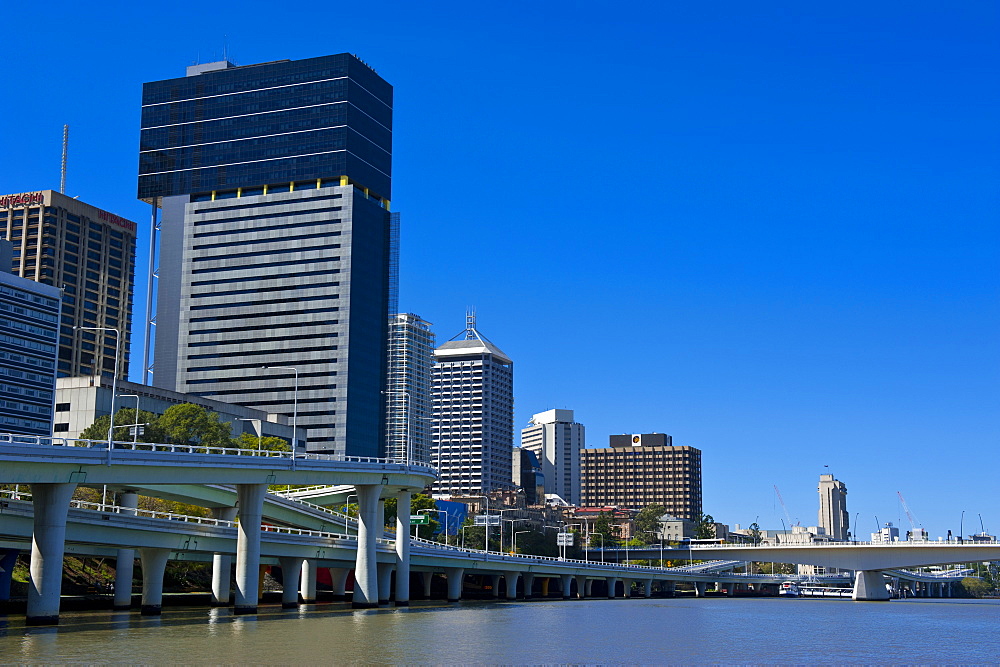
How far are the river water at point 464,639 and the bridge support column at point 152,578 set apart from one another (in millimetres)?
3035

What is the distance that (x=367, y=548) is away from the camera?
119m

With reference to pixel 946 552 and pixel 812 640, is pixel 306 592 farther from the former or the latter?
pixel 946 552

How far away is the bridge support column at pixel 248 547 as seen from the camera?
9850 cm

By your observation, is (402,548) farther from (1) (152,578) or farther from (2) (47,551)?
(2) (47,551)

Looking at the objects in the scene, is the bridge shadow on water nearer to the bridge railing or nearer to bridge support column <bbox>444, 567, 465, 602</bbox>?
the bridge railing

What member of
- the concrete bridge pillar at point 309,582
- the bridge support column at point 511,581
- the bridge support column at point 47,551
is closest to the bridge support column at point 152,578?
the bridge support column at point 47,551

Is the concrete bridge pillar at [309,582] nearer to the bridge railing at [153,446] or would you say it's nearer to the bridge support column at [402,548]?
the bridge support column at [402,548]

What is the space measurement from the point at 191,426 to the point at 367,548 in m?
67.6

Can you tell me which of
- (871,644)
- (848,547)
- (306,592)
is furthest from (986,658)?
(848,547)

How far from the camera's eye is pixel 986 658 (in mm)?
69000

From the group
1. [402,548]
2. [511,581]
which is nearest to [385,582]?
[402,548]

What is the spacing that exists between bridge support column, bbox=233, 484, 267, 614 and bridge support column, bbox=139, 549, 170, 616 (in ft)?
21.1

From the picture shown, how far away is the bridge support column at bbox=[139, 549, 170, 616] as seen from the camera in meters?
98.3

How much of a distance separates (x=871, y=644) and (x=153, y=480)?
5401cm
